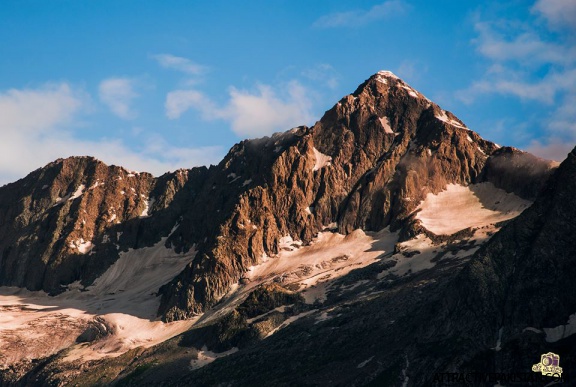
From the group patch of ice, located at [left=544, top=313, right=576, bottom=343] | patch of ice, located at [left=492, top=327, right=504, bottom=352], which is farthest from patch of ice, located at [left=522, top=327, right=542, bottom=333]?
patch of ice, located at [left=492, top=327, right=504, bottom=352]

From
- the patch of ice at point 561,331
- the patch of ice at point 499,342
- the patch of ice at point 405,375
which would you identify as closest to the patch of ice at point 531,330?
the patch of ice at point 561,331

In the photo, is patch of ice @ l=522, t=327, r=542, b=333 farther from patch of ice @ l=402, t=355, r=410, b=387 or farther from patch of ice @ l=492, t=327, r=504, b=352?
patch of ice @ l=402, t=355, r=410, b=387

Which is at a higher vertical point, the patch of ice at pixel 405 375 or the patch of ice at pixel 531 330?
the patch of ice at pixel 531 330

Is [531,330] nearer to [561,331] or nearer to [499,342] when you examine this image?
[561,331]

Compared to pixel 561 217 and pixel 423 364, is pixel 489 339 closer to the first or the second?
pixel 423 364

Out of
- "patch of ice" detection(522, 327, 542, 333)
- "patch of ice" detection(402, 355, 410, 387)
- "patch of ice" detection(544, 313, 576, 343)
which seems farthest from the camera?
"patch of ice" detection(402, 355, 410, 387)

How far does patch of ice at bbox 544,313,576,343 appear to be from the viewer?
533 feet

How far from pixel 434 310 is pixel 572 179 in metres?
40.5

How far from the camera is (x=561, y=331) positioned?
538 feet

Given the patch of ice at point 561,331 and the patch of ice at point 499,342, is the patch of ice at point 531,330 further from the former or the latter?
the patch of ice at point 499,342

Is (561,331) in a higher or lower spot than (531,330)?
lower

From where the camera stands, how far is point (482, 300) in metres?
182

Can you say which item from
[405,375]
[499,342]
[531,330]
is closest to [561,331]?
[531,330]

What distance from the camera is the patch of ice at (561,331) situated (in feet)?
533
